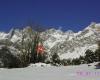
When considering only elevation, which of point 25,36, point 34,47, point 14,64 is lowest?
point 14,64

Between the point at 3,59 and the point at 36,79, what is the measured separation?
8.36 meters

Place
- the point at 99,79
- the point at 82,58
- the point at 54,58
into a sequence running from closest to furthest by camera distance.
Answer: the point at 99,79
the point at 54,58
the point at 82,58

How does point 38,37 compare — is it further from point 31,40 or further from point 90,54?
point 90,54

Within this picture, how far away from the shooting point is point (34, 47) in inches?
924

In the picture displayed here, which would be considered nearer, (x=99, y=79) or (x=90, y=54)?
(x=99, y=79)

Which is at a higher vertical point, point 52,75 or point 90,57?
point 90,57

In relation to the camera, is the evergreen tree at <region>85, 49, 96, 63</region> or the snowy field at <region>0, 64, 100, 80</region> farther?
the evergreen tree at <region>85, 49, 96, 63</region>

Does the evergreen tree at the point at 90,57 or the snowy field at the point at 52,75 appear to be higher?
the evergreen tree at the point at 90,57

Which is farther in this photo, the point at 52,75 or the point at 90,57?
the point at 90,57

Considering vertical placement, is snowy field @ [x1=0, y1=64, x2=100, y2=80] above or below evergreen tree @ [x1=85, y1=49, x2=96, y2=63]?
below

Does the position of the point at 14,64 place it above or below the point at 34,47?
below

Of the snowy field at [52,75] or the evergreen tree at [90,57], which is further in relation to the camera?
the evergreen tree at [90,57]

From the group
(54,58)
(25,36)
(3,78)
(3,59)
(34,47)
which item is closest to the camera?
(3,78)

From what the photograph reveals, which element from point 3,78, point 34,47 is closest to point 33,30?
point 34,47
